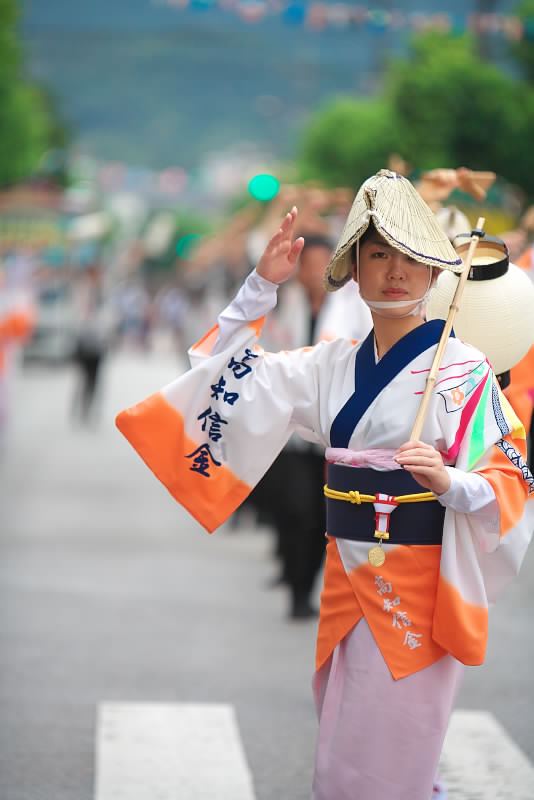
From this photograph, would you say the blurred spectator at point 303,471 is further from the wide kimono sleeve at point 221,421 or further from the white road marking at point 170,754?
the wide kimono sleeve at point 221,421

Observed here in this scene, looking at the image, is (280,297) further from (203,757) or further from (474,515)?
(474,515)

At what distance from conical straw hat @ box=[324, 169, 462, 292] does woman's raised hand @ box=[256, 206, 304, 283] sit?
15 cm

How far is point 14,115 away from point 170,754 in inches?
1331

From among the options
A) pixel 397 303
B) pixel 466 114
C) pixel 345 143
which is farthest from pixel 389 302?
pixel 345 143

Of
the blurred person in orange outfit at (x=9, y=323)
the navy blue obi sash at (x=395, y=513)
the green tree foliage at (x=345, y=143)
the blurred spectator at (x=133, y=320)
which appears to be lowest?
the blurred spectator at (x=133, y=320)

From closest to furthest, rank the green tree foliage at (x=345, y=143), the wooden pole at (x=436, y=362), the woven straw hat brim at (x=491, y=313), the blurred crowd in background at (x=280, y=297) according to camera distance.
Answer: the wooden pole at (x=436, y=362), the woven straw hat brim at (x=491, y=313), the blurred crowd in background at (x=280, y=297), the green tree foliage at (x=345, y=143)

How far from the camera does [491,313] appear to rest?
13.2 ft

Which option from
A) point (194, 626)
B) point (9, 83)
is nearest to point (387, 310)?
point (194, 626)

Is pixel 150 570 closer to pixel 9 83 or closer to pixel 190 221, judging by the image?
pixel 9 83

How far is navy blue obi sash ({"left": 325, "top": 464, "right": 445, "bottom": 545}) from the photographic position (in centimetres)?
359

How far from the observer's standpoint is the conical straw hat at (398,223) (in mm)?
3545

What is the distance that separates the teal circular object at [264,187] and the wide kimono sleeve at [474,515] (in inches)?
56.2

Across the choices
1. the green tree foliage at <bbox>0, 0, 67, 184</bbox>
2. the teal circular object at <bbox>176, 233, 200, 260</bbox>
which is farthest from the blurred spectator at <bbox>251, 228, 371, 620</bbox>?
the teal circular object at <bbox>176, 233, 200, 260</bbox>

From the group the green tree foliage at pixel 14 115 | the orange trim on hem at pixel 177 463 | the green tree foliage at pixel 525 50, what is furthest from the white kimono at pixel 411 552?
the green tree foliage at pixel 14 115
